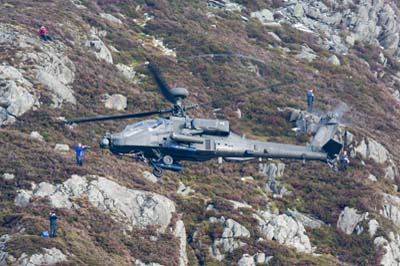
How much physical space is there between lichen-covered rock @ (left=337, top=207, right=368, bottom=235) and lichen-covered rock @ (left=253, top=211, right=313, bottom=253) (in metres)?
2.30

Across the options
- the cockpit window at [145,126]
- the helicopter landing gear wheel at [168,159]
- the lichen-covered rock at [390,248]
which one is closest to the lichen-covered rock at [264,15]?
the lichen-covered rock at [390,248]

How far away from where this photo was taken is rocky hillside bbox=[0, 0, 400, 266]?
5006 centimetres

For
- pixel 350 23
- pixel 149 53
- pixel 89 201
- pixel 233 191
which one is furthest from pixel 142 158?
pixel 350 23

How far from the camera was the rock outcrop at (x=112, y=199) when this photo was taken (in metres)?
50.0

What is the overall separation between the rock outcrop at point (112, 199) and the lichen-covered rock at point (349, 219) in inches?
362

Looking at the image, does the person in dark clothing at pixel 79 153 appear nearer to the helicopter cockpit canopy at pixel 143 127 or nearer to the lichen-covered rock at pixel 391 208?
the helicopter cockpit canopy at pixel 143 127

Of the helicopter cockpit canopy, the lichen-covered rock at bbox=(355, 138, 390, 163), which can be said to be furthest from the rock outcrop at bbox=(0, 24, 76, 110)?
the lichen-covered rock at bbox=(355, 138, 390, 163)

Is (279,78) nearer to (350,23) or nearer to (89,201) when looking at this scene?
(350,23)

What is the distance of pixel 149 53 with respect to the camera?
7256 centimetres

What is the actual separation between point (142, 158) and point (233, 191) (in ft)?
42.5

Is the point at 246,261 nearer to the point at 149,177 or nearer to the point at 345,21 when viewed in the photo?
the point at 149,177

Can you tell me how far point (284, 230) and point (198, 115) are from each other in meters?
13.0

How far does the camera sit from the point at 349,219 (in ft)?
184

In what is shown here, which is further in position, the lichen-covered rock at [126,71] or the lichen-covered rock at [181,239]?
the lichen-covered rock at [126,71]
